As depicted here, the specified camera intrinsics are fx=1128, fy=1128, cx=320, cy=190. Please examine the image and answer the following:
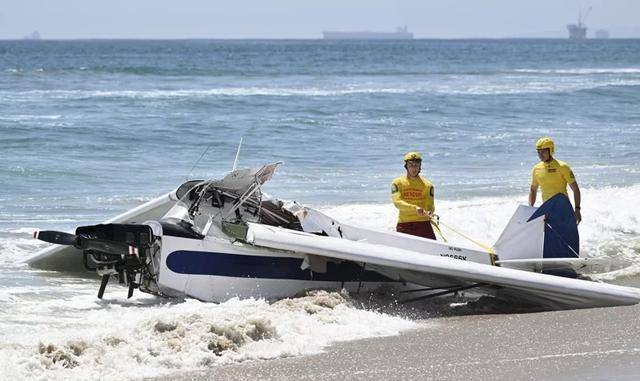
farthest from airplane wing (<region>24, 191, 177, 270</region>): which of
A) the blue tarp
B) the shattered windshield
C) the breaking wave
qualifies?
the breaking wave

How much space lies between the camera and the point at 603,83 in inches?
1940

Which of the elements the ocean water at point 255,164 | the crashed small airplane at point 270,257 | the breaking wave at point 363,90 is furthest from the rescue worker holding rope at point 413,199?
the breaking wave at point 363,90

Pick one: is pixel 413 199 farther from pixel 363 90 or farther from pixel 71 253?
pixel 363 90

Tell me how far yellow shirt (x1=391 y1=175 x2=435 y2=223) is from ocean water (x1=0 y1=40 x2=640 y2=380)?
60.2 inches

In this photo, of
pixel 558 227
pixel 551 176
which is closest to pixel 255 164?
pixel 551 176

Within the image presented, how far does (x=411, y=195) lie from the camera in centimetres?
1093

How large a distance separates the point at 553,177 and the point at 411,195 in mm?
1534

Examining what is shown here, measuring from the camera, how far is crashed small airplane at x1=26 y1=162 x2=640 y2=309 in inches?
371

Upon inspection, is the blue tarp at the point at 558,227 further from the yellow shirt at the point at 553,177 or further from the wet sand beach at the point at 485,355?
the wet sand beach at the point at 485,355

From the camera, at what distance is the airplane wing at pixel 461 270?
9.48 m

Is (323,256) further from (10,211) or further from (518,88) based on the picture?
(518,88)

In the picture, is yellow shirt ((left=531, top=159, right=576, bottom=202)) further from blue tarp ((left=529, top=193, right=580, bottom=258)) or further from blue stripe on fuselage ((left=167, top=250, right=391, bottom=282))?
blue stripe on fuselage ((left=167, top=250, right=391, bottom=282))

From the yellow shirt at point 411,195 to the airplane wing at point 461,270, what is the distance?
1170 millimetres

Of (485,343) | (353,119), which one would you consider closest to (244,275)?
(485,343)
